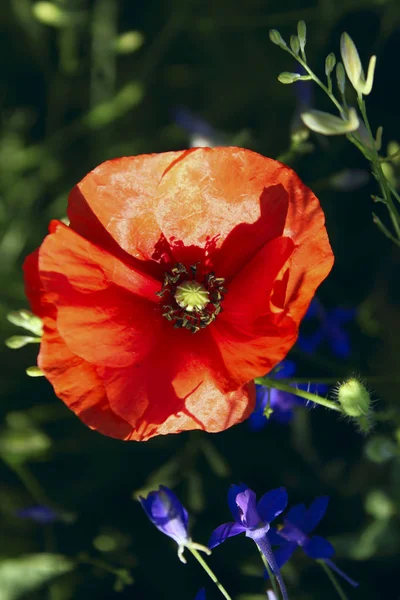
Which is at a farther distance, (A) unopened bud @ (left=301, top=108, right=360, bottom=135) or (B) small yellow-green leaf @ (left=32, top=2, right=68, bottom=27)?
(B) small yellow-green leaf @ (left=32, top=2, right=68, bottom=27)

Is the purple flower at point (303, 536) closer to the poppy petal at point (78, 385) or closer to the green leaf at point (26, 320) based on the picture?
the poppy petal at point (78, 385)

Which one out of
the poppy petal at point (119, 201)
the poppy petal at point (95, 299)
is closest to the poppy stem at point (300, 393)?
the poppy petal at point (95, 299)

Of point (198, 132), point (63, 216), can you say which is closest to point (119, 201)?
point (198, 132)

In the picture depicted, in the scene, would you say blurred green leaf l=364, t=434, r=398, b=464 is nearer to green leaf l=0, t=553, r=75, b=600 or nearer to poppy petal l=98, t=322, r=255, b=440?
poppy petal l=98, t=322, r=255, b=440

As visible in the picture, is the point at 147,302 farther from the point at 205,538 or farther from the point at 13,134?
the point at 13,134

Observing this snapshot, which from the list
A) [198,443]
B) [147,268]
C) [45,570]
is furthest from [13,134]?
[45,570]

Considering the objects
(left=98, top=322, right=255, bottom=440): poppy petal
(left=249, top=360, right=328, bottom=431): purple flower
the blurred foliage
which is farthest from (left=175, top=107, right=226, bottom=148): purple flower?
(left=98, top=322, right=255, bottom=440): poppy petal

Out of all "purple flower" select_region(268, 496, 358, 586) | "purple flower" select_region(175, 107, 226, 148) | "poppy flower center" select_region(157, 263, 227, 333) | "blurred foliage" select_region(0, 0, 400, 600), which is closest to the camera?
"purple flower" select_region(268, 496, 358, 586)
